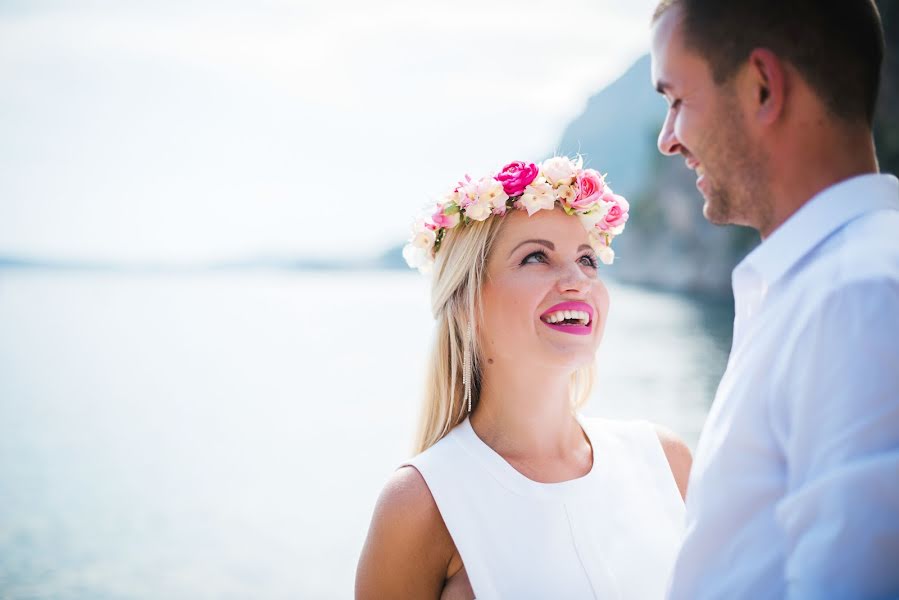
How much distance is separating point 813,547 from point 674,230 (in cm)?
8077

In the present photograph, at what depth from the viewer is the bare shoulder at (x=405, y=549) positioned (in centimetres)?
269

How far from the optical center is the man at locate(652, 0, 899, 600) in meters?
1.40

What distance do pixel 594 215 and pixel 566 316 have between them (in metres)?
0.52

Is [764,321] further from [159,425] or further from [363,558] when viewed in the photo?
[159,425]

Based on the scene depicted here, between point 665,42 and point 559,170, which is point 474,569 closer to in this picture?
point 559,170

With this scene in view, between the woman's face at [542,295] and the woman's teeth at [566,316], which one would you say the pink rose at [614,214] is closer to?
the woman's face at [542,295]

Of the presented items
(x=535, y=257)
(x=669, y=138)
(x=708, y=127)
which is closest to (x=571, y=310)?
(x=535, y=257)

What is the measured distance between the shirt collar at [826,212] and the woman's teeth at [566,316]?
1329 mm

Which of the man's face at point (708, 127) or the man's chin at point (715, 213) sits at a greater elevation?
the man's face at point (708, 127)

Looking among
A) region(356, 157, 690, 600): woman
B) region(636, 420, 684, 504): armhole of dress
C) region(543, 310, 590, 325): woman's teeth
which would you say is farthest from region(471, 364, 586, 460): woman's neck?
region(636, 420, 684, 504): armhole of dress

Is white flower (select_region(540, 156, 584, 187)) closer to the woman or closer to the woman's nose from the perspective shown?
the woman

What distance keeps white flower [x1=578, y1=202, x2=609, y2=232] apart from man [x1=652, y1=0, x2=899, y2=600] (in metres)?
1.35

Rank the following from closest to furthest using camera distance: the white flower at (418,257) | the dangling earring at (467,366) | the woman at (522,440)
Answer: the woman at (522,440)
the dangling earring at (467,366)
the white flower at (418,257)

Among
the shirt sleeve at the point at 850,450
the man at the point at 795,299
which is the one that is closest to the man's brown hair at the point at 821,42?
the man at the point at 795,299
